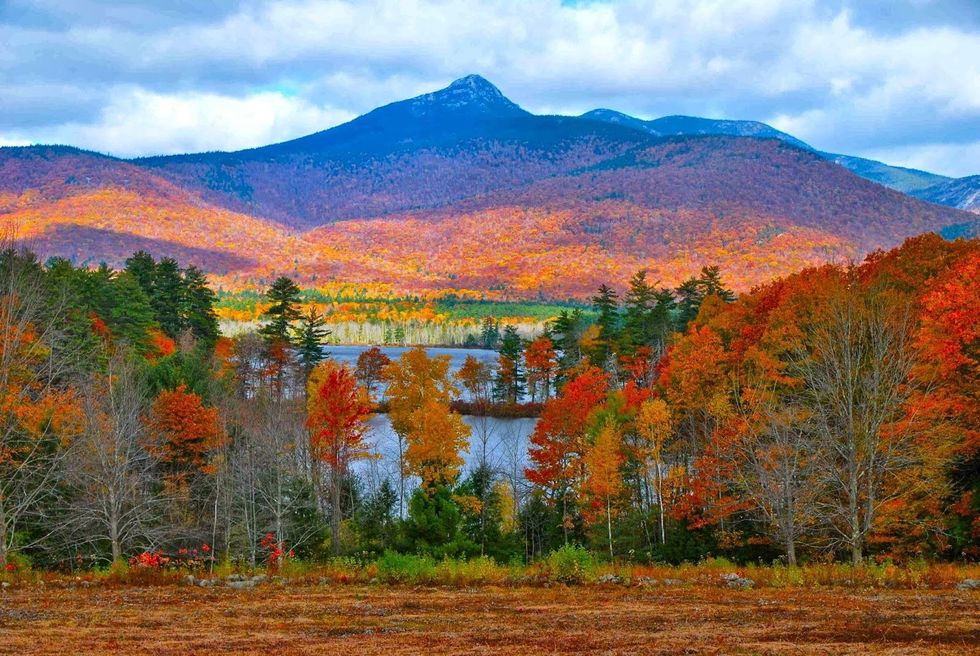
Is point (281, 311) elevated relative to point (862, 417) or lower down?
elevated

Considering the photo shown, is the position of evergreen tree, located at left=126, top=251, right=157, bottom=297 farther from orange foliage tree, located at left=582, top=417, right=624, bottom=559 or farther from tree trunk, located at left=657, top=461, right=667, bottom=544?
tree trunk, located at left=657, top=461, right=667, bottom=544

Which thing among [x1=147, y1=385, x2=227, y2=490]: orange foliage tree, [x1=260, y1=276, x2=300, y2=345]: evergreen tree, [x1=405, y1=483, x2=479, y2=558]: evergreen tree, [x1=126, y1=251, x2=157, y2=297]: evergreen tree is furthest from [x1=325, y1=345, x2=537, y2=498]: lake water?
[x1=126, y1=251, x2=157, y2=297]: evergreen tree

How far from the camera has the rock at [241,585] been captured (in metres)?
14.7

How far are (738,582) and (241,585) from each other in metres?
8.92

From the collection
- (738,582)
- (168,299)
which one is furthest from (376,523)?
(168,299)

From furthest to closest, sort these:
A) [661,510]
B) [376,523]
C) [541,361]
Result: 1. [541,361]
2. [661,510]
3. [376,523]

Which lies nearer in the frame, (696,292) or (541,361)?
(696,292)

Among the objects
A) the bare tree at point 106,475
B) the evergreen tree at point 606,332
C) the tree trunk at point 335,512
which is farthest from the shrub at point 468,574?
the evergreen tree at point 606,332

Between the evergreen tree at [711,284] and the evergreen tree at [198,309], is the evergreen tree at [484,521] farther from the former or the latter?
the evergreen tree at [198,309]

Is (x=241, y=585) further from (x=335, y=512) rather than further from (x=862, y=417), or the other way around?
(x=335, y=512)

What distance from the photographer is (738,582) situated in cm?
1447

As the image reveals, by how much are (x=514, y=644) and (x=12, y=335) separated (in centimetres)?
1847

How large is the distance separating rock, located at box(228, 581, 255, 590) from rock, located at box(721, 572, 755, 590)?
856cm

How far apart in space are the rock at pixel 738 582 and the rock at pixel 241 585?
8558 mm
